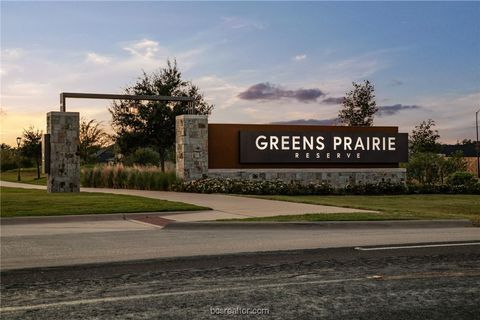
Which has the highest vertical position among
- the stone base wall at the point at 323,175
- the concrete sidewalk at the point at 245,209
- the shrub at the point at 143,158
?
the shrub at the point at 143,158

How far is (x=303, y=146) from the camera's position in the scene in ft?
90.9

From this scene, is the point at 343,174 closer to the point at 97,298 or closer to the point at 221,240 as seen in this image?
the point at 221,240

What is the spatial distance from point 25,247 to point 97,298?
433cm

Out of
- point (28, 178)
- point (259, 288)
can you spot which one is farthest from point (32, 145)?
point (259, 288)

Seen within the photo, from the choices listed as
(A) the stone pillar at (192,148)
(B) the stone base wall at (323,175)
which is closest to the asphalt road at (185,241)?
(A) the stone pillar at (192,148)

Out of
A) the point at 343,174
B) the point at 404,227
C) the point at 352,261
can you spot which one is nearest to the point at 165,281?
the point at 352,261

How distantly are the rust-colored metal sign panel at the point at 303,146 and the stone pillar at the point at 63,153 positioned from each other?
251 inches

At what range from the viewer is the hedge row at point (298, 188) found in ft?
79.3

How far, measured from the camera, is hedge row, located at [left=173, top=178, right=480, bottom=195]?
24.2 metres

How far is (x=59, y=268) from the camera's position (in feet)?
25.3

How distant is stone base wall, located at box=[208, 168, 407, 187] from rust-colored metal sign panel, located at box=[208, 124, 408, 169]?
1.18ft

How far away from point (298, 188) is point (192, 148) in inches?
212

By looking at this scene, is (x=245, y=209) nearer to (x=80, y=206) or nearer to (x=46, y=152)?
(x=80, y=206)

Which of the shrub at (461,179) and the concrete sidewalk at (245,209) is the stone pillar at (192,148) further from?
the shrub at (461,179)
